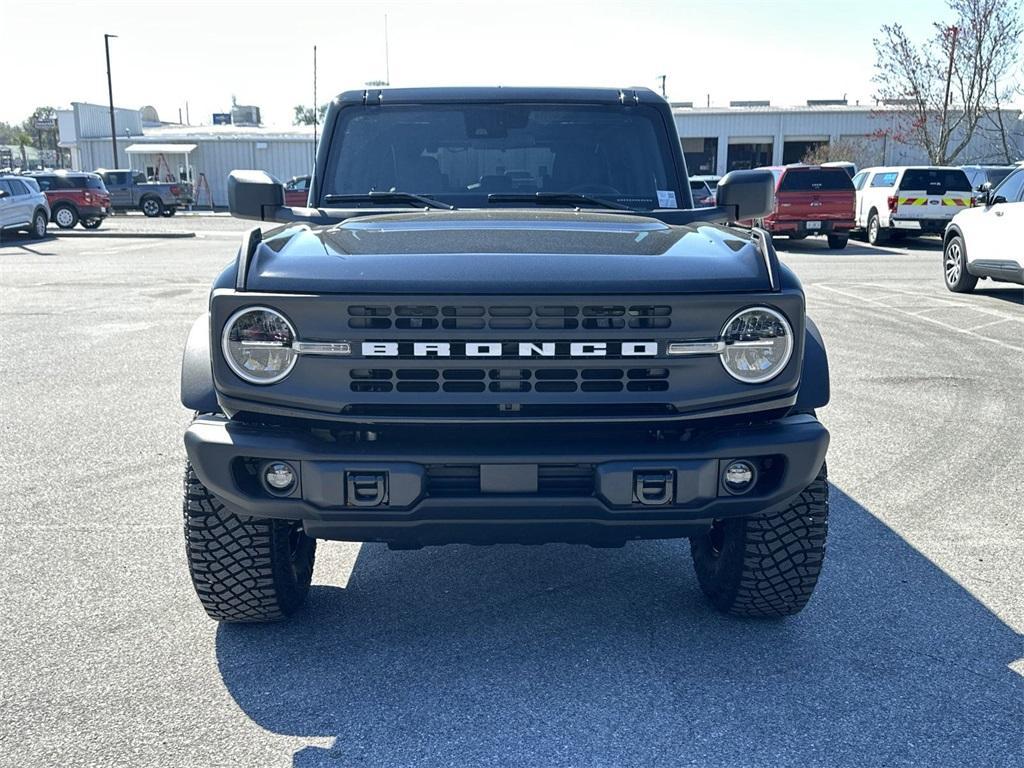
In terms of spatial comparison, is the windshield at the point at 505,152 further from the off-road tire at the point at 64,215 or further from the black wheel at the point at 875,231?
the off-road tire at the point at 64,215

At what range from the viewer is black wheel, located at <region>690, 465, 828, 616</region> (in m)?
3.39

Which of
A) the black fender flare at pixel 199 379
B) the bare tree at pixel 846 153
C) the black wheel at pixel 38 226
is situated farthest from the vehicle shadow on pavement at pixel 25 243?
the bare tree at pixel 846 153

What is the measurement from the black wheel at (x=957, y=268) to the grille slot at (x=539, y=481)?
1166 cm

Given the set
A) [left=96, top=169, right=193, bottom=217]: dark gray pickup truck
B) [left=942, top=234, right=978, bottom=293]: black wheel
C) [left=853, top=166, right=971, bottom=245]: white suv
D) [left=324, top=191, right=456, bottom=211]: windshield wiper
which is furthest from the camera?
[left=96, top=169, right=193, bottom=217]: dark gray pickup truck

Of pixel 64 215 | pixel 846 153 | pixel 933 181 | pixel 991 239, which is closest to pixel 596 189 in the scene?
pixel 991 239

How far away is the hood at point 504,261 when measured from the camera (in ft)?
9.52

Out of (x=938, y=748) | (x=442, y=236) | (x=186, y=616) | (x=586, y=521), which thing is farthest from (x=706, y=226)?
(x=186, y=616)

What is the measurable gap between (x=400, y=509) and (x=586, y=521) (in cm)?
55

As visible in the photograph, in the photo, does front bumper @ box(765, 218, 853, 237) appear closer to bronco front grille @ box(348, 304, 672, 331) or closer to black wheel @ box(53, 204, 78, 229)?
bronco front grille @ box(348, 304, 672, 331)

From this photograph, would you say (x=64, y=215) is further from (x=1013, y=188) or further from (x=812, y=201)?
(x=1013, y=188)

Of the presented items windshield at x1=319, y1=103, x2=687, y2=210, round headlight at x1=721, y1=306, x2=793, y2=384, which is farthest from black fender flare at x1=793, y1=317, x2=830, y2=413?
windshield at x1=319, y1=103, x2=687, y2=210

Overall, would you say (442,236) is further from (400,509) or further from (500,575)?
(500,575)

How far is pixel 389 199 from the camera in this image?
4.23 metres

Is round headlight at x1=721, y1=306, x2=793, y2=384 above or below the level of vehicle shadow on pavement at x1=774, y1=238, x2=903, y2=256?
above
